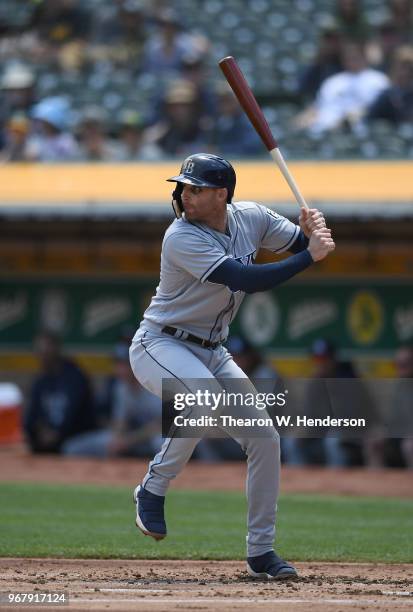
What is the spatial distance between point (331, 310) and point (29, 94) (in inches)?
164

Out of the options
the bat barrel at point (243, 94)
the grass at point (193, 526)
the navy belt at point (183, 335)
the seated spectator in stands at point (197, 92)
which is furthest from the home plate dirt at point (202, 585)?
the seated spectator in stands at point (197, 92)

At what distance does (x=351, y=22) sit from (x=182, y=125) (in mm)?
2041

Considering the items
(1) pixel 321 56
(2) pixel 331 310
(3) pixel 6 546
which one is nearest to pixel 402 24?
(1) pixel 321 56

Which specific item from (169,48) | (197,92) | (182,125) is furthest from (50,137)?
(169,48)

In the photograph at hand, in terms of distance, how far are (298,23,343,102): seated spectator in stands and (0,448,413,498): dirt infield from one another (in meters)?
3.90

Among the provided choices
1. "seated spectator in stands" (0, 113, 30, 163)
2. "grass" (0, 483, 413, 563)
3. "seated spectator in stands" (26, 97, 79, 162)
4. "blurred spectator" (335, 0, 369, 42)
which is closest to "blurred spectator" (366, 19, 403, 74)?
"blurred spectator" (335, 0, 369, 42)

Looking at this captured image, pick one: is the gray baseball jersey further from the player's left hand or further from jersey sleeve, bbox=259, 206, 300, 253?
the player's left hand

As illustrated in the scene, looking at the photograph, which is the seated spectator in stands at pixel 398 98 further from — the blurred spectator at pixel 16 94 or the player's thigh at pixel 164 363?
the player's thigh at pixel 164 363

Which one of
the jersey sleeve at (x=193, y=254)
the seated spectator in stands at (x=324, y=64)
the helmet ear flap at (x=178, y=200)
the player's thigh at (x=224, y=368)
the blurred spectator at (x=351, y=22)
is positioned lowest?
the player's thigh at (x=224, y=368)

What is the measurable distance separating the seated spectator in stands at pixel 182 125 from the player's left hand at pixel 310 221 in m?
6.86

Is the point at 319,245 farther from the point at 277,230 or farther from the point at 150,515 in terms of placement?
the point at 150,515

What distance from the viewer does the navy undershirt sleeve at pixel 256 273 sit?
488 cm

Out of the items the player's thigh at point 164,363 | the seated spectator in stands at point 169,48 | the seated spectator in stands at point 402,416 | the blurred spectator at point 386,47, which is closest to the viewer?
the player's thigh at point 164,363

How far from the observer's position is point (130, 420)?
11.1 meters
